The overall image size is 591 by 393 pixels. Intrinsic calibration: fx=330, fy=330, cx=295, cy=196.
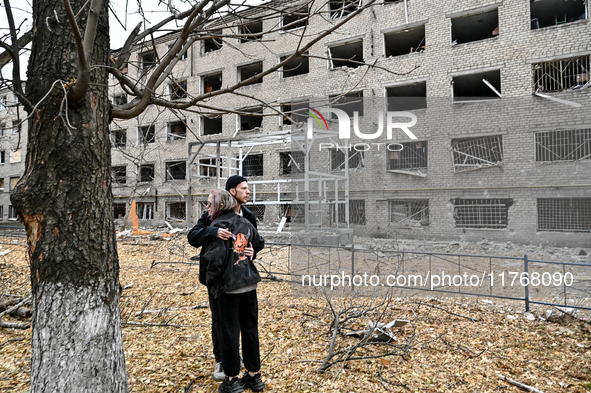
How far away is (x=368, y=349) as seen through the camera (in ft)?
11.4

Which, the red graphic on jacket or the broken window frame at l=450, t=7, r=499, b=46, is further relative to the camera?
the broken window frame at l=450, t=7, r=499, b=46

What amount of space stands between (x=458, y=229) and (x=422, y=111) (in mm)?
2410

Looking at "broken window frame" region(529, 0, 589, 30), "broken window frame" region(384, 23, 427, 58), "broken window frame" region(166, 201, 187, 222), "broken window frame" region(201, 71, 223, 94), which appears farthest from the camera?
"broken window frame" region(166, 201, 187, 222)

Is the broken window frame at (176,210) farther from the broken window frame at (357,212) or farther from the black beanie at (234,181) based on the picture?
the black beanie at (234,181)

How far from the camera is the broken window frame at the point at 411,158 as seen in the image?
5.52 meters

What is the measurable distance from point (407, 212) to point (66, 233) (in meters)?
5.65

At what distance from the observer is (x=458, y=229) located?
5012 mm

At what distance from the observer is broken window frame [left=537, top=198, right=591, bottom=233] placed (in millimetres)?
5059

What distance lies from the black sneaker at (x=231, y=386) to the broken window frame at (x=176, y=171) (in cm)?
2121

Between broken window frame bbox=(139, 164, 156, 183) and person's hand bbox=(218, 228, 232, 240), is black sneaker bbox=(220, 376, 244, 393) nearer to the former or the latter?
person's hand bbox=(218, 228, 232, 240)

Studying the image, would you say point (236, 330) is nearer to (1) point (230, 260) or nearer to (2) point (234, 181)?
(1) point (230, 260)

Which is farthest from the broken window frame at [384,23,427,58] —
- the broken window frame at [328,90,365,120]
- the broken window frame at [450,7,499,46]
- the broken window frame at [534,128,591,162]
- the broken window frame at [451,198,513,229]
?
the broken window frame at [451,198,513,229]

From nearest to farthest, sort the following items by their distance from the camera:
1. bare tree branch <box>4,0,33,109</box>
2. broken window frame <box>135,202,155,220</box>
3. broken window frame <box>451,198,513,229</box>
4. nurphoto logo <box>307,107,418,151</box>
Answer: bare tree branch <box>4,0,33,109</box> < broken window frame <box>451,198,513,229</box> < nurphoto logo <box>307,107,418,151</box> < broken window frame <box>135,202,155,220</box>

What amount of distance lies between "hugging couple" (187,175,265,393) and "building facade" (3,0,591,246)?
2.85ft
